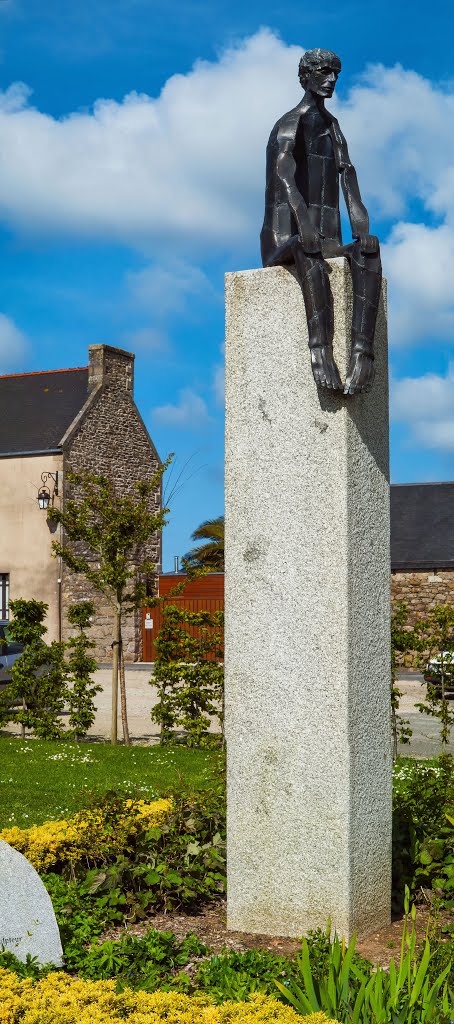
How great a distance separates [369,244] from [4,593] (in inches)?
997

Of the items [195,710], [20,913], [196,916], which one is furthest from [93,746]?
[20,913]

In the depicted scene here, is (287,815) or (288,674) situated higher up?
(288,674)

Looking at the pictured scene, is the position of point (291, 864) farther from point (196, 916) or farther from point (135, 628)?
point (135, 628)

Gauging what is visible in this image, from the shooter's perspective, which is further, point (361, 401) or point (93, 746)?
point (93, 746)

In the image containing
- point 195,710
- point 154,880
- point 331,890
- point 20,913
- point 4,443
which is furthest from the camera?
point 4,443

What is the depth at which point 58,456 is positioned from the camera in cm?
2805

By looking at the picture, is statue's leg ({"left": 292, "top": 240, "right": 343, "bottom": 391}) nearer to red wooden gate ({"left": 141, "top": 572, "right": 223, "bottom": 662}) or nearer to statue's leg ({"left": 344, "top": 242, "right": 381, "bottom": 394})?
statue's leg ({"left": 344, "top": 242, "right": 381, "bottom": 394})

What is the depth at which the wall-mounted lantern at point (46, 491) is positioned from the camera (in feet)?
90.7

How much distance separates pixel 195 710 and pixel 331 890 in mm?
7856

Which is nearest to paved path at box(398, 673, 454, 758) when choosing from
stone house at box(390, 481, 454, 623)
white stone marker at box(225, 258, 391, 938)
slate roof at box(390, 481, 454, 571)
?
stone house at box(390, 481, 454, 623)

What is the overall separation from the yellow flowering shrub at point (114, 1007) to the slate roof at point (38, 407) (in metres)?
25.0

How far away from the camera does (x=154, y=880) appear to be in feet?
16.4

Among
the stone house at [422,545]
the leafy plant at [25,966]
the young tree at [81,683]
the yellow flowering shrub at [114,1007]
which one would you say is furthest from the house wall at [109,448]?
the yellow flowering shrub at [114,1007]

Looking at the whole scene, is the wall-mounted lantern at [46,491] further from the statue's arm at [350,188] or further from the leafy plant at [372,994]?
the leafy plant at [372,994]
